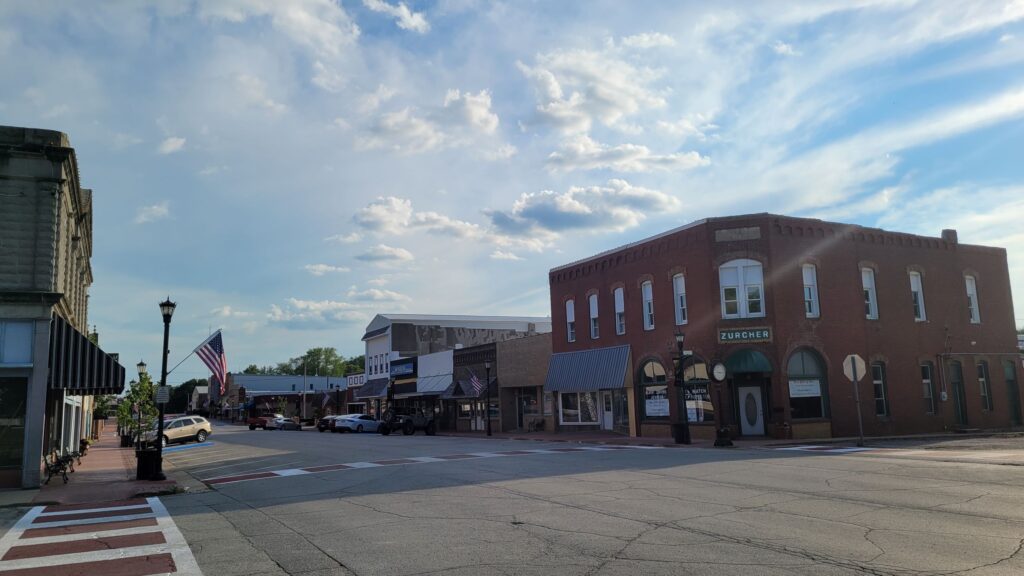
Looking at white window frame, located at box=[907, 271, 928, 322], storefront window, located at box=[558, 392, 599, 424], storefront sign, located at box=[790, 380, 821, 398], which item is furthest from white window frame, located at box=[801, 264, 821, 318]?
storefront window, located at box=[558, 392, 599, 424]

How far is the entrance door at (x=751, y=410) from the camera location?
99.1 feet

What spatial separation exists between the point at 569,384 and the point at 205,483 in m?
23.0

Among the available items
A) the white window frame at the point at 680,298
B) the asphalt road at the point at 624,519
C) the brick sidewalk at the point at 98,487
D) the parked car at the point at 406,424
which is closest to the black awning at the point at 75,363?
the brick sidewalk at the point at 98,487

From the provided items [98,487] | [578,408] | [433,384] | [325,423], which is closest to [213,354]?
[325,423]

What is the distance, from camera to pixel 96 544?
10445mm

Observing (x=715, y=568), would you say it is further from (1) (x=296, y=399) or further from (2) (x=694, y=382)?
(1) (x=296, y=399)

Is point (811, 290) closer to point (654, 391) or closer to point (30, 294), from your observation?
point (654, 391)

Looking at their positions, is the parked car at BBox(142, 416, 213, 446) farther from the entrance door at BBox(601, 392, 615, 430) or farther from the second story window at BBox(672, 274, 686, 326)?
the second story window at BBox(672, 274, 686, 326)

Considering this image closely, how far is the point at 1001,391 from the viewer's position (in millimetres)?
36062

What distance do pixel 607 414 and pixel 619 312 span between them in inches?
216

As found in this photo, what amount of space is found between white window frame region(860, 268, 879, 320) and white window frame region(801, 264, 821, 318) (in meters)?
2.78

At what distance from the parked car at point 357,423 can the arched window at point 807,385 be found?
31.2m

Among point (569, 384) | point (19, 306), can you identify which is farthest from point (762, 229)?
point (19, 306)

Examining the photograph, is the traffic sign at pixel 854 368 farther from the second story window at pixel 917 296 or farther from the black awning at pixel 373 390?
the black awning at pixel 373 390
